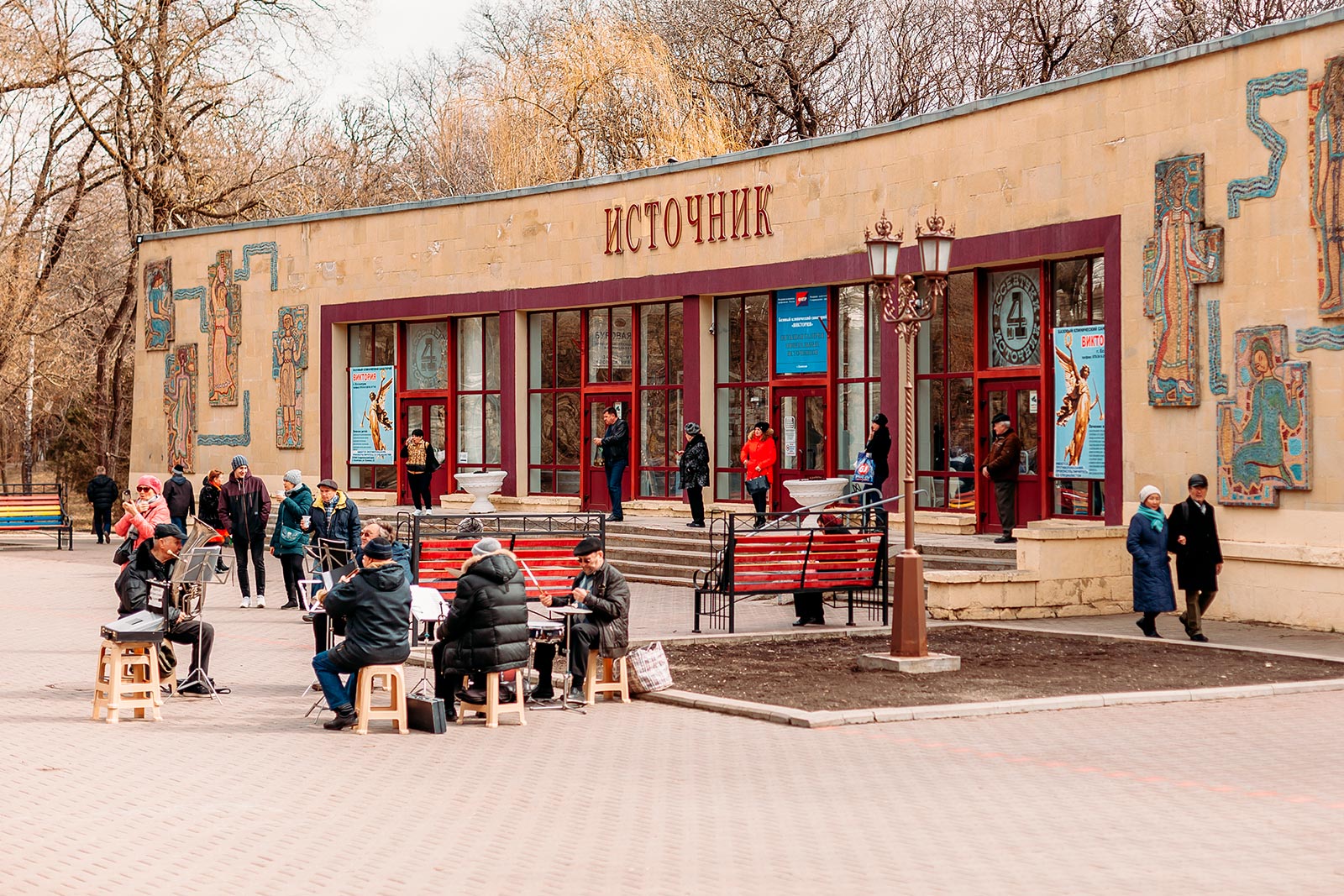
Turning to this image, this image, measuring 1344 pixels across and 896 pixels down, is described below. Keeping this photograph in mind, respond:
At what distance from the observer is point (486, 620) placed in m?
11.6

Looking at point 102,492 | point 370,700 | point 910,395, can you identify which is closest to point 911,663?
point 910,395

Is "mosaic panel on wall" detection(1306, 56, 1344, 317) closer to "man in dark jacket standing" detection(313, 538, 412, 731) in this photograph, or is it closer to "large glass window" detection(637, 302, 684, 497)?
"man in dark jacket standing" detection(313, 538, 412, 731)

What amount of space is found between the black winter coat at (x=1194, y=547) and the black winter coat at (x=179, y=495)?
16.4 metres

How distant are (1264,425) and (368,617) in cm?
1104

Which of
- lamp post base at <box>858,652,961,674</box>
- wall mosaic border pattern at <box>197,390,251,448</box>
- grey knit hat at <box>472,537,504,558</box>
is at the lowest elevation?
lamp post base at <box>858,652,961,674</box>

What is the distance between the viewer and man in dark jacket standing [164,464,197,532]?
2642cm

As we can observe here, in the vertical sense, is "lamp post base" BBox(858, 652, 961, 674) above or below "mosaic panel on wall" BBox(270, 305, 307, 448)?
below

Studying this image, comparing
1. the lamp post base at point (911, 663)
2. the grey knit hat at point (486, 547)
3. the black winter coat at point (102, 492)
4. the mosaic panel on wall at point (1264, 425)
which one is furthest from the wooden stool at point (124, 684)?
the black winter coat at point (102, 492)

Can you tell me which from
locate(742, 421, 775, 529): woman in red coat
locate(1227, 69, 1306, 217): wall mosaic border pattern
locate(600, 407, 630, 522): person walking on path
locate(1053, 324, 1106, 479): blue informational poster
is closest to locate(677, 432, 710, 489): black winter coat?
locate(742, 421, 775, 529): woman in red coat

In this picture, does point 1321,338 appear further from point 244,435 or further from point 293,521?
point 244,435

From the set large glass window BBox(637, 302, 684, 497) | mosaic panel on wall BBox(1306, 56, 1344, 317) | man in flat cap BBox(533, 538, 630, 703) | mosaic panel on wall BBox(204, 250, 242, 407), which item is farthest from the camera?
mosaic panel on wall BBox(204, 250, 242, 407)

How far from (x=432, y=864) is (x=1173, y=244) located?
14.3m

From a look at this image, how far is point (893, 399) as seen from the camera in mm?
24234

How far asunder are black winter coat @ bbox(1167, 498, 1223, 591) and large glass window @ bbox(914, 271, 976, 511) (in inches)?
273
